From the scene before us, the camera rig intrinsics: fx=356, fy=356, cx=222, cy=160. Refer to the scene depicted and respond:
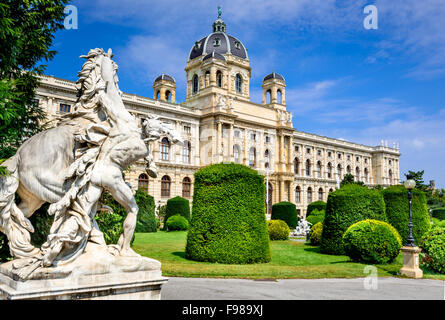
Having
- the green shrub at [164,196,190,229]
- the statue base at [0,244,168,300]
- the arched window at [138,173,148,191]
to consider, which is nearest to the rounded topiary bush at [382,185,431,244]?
the statue base at [0,244,168,300]

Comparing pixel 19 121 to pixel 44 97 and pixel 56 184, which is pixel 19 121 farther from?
pixel 44 97

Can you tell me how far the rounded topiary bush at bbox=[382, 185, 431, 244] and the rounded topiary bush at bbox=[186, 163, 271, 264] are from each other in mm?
7868

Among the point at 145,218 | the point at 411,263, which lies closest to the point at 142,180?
the point at 145,218

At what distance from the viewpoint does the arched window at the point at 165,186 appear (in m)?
41.1

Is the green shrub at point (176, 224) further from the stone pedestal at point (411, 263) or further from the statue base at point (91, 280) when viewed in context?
the statue base at point (91, 280)

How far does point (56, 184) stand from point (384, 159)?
72.9 metres

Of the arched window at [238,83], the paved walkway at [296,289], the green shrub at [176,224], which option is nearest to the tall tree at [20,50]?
the paved walkway at [296,289]

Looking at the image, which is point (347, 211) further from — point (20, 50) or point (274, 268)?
point (20, 50)

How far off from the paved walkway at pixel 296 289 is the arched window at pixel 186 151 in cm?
3564

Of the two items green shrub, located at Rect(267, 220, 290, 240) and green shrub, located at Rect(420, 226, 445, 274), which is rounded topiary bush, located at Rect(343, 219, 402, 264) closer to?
green shrub, located at Rect(420, 226, 445, 274)

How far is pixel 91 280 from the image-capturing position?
3.92 metres

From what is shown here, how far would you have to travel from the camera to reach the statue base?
364 cm

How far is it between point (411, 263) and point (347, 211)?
393cm
